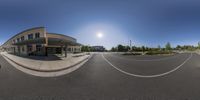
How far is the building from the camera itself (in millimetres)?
6676

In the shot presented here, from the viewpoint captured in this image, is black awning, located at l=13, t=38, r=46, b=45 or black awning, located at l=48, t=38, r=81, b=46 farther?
black awning, located at l=48, t=38, r=81, b=46

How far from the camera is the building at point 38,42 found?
21.9 feet

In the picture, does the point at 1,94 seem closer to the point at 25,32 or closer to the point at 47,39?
the point at 47,39

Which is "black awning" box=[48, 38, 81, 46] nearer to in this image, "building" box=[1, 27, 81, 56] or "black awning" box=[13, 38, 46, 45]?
"building" box=[1, 27, 81, 56]

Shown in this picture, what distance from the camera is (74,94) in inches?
169

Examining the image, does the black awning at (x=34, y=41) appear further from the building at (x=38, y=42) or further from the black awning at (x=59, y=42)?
the black awning at (x=59, y=42)

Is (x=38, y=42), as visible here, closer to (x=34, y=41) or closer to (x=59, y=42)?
(x=34, y=41)

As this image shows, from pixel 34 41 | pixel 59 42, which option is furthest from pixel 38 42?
pixel 59 42

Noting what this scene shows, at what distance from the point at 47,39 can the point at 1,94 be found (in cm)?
305

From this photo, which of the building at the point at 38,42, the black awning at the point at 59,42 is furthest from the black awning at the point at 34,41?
the black awning at the point at 59,42

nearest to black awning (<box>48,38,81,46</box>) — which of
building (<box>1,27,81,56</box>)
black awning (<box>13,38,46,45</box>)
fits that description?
building (<box>1,27,81,56</box>)

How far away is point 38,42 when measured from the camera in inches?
267

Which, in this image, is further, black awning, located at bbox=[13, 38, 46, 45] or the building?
the building

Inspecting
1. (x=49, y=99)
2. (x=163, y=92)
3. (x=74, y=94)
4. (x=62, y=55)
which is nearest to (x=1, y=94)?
(x=49, y=99)
